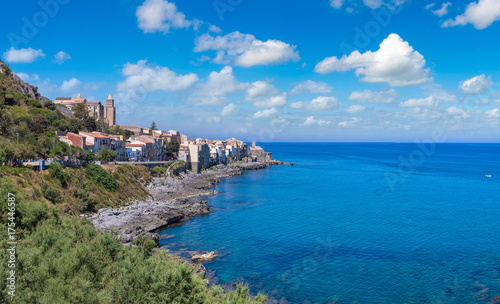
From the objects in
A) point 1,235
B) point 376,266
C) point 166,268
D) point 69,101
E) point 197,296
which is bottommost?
point 376,266

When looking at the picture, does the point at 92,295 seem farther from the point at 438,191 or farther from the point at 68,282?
the point at 438,191

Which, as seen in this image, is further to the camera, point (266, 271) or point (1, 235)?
point (266, 271)

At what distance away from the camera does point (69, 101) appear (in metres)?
119

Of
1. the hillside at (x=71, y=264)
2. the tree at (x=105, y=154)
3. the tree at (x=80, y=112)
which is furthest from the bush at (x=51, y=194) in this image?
the tree at (x=80, y=112)

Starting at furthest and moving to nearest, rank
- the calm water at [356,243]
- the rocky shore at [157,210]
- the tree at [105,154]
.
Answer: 1. the tree at [105,154]
2. the rocky shore at [157,210]
3. the calm water at [356,243]

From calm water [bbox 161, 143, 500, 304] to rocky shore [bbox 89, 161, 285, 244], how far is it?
2.60 metres

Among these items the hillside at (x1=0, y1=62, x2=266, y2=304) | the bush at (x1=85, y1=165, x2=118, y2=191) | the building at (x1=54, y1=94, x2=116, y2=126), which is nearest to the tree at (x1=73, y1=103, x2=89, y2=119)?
the building at (x1=54, y1=94, x2=116, y2=126)

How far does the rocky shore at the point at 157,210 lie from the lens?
36.8 m

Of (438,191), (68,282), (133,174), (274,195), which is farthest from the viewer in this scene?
(438,191)

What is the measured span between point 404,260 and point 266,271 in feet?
45.8

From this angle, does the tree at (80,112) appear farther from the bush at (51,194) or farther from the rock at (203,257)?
the rock at (203,257)

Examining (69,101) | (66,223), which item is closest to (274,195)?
(66,223)

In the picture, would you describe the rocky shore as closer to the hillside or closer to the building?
the hillside

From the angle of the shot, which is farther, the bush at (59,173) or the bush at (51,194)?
the bush at (59,173)
